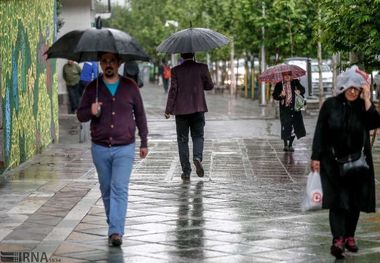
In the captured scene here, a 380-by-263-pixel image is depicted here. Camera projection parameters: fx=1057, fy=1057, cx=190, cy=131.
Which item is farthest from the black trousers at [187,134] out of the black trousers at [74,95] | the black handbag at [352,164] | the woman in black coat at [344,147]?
the black trousers at [74,95]

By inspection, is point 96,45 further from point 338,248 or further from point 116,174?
point 338,248

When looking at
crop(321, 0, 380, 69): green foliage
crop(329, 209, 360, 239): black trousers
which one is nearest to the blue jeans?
crop(329, 209, 360, 239): black trousers

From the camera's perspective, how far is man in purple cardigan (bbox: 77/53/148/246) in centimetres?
959

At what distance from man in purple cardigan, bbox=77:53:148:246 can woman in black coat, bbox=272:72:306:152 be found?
981 cm

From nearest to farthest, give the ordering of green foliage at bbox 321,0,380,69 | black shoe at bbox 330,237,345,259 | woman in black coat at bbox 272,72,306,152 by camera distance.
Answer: black shoe at bbox 330,237,345,259, green foliage at bbox 321,0,380,69, woman in black coat at bbox 272,72,306,152

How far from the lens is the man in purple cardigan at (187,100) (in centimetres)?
1465

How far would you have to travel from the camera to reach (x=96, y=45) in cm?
948

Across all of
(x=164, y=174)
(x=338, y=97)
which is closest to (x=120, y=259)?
(x=338, y=97)

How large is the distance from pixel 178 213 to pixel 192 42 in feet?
12.5

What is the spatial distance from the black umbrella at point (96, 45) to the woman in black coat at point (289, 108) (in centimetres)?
976

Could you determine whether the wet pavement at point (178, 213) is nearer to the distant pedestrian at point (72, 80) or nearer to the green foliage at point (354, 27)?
the green foliage at point (354, 27)

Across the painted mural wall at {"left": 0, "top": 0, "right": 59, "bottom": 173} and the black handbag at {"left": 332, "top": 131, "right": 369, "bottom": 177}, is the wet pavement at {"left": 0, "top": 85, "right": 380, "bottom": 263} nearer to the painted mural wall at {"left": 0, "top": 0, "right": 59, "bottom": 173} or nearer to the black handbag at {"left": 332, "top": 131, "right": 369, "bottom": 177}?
the painted mural wall at {"left": 0, "top": 0, "right": 59, "bottom": 173}

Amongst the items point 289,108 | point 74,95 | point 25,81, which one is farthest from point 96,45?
point 74,95

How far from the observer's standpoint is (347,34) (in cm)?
1656
